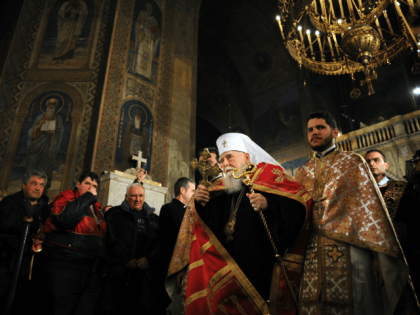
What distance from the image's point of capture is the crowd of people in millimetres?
2014

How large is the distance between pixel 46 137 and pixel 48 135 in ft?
0.21

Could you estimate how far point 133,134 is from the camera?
8.05 metres

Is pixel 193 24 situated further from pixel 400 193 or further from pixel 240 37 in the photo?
pixel 400 193

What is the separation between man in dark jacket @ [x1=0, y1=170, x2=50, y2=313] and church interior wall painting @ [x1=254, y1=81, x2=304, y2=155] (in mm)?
11334

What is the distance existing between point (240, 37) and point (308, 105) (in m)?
4.60

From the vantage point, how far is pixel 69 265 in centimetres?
302

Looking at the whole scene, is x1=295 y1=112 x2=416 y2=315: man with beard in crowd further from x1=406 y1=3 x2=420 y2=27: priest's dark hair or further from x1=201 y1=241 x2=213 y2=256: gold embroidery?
x1=406 y1=3 x2=420 y2=27: priest's dark hair

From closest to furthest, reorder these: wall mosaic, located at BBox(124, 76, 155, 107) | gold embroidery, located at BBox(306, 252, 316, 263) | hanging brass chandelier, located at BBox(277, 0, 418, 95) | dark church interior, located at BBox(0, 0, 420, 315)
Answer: gold embroidery, located at BBox(306, 252, 316, 263) → dark church interior, located at BBox(0, 0, 420, 315) → hanging brass chandelier, located at BBox(277, 0, 418, 95) → wall mosaic, located at BBox(124, 76, 155, 107)

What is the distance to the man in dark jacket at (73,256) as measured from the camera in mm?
2928

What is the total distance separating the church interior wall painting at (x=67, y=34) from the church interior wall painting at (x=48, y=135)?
822mm

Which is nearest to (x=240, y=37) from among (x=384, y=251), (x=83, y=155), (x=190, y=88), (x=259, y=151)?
(x=190, y=88)

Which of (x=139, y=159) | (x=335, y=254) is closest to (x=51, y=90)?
(x=139, y=159)

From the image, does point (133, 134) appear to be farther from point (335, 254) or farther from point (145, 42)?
point (335, 254)

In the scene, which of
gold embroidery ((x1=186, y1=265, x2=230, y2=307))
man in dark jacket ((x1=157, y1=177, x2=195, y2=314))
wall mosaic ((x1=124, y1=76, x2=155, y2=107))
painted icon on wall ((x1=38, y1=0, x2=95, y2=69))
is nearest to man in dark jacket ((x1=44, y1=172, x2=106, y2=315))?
man in dark jacket ((x1=157, y1=177, x2=195, y2=314))
